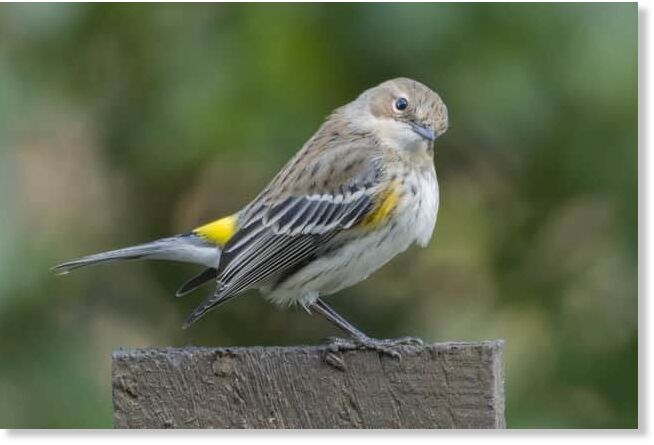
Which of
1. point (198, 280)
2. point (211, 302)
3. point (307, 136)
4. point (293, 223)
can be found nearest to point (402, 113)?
point (307, 136)

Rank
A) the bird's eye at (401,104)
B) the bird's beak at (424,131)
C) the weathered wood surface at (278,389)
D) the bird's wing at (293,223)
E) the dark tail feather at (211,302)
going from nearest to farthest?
the weathered wood surface at (278,389) → the dark tail feather at (211,302) → the bird's wing at (293,223) → the bird's beak at (424,131) → the bird's eye at (401,104)

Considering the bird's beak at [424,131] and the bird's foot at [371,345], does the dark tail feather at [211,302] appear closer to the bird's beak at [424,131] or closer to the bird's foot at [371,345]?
the bird's foot at [371,345]

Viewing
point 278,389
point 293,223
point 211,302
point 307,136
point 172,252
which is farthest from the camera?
point 307,136

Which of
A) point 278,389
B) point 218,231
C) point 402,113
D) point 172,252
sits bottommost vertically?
point 278,389

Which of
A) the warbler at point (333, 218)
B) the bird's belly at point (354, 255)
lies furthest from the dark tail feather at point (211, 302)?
the bird's belly at point (354, 255)

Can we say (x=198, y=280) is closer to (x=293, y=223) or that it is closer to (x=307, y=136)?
(x=293, y=223)

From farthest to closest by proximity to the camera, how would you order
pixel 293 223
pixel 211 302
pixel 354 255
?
pixel 293 223, pixel 354 255, pixel 211 302

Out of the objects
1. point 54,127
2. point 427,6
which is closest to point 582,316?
point 427,6

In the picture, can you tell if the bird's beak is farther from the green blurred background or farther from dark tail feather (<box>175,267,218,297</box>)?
dark tail feather (<box>175,267,218,297</box>)
